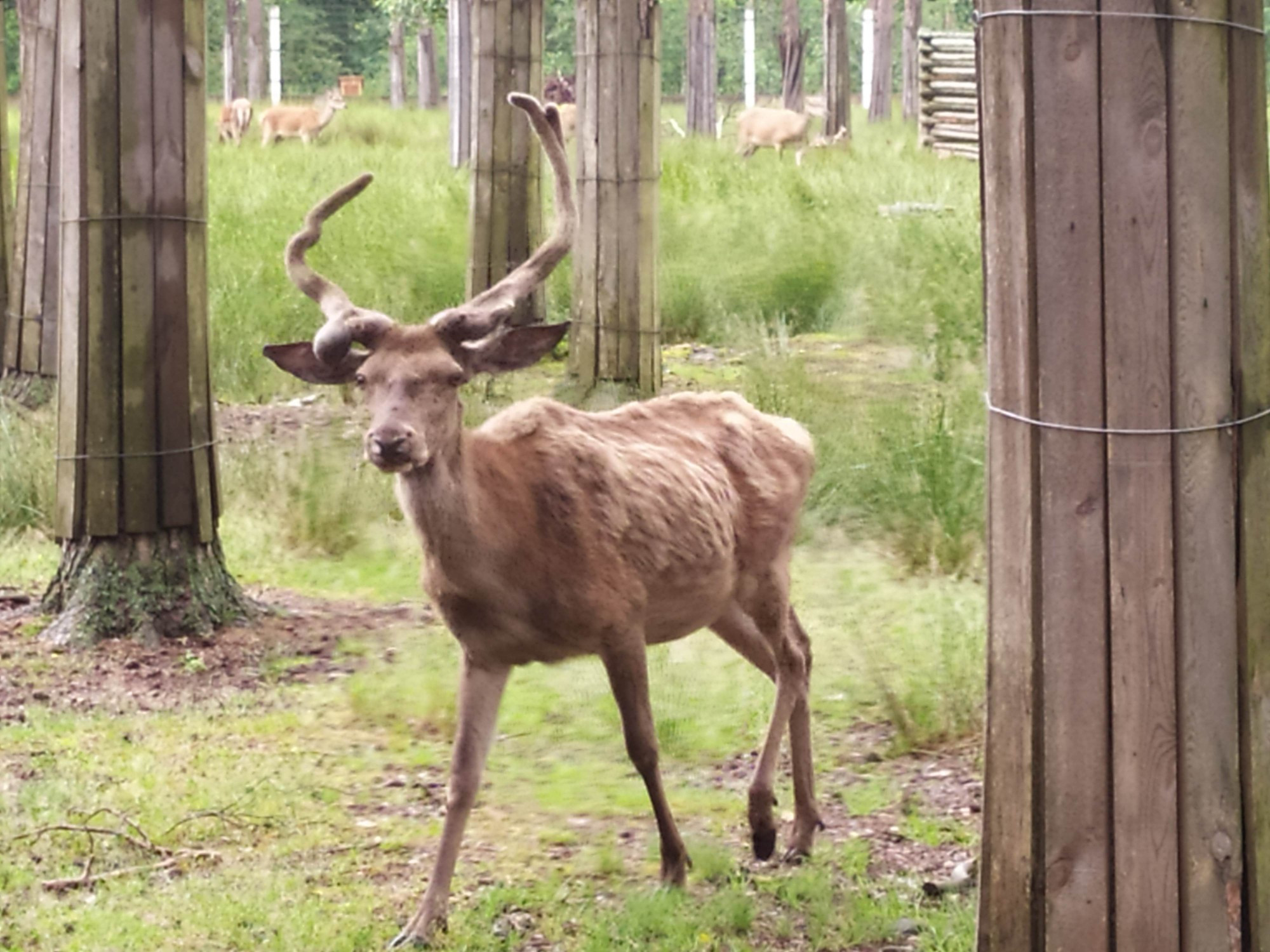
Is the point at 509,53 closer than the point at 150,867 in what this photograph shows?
No

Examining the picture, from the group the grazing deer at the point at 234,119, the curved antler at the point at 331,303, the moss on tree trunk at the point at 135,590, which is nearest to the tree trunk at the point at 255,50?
the grazing deer at the point at 234,119

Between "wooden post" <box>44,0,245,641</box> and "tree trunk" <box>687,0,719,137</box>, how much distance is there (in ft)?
89.2

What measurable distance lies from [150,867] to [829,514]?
15.3 feet

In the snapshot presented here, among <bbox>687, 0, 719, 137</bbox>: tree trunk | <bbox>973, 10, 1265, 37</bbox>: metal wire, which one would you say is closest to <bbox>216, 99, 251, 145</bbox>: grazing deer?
<bbox>687, 0, 719, 137</bbox>: tree trunk

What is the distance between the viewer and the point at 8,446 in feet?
32.9

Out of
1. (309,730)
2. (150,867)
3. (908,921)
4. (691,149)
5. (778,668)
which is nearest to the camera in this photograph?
(908,921)

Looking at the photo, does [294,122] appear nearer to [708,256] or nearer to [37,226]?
[708,256]

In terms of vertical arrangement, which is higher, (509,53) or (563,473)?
(509,53)

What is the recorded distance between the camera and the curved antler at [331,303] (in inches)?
209

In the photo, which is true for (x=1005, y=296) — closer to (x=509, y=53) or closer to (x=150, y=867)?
(x=150, y=867)

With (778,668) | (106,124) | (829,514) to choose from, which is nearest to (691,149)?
(829,514)

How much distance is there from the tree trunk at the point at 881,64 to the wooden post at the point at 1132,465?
34.3 meters

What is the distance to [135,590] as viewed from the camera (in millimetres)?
8141

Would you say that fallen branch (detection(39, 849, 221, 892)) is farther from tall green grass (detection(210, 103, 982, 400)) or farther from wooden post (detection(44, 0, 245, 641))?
tall green grass (detection(210, 103, 982, 400))
